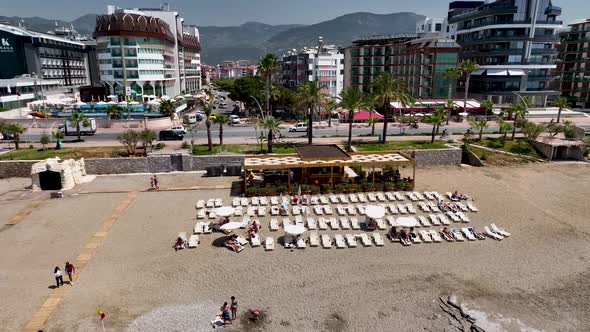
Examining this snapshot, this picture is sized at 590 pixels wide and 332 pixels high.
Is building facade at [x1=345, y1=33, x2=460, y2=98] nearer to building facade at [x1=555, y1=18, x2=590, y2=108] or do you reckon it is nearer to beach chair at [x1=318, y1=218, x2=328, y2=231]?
building facade at [x1=555, y1=18, x2=590, y2=108]

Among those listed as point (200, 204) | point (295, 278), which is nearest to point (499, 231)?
point (295, 278)

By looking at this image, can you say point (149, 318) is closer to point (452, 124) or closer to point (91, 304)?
point (91, 304)

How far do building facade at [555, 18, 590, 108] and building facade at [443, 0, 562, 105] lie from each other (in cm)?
1503

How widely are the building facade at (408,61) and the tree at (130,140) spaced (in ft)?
200

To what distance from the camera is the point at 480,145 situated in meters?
54.1

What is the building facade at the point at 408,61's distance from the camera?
3607 inches

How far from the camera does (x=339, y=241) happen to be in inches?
1084

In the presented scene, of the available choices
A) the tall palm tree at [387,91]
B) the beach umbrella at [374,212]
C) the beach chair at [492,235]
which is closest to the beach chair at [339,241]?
the beach umbrella at [374,212]

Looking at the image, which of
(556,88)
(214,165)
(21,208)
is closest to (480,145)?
(214,165)

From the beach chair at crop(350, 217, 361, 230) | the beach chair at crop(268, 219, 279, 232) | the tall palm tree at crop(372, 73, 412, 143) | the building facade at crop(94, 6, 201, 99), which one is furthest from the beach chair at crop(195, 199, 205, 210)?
the building facade at crop(94, 6, 201, 99)

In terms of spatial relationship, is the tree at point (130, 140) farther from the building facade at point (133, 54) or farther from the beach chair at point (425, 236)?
the building facade at point (133, 54)

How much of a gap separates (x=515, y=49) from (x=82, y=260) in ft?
332

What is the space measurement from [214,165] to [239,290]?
2301 cm

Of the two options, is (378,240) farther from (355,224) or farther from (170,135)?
(170,135)
